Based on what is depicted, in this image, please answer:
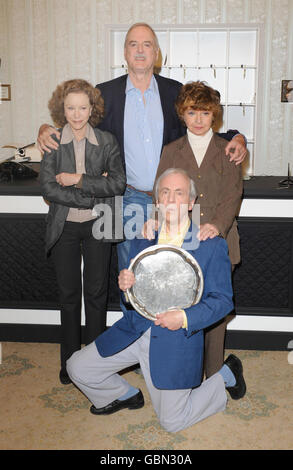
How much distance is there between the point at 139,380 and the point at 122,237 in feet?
2.86

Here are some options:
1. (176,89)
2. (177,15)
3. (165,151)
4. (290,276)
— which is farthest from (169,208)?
(177,15)

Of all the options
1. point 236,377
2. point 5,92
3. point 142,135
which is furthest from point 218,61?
point 236,377

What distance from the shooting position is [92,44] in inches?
218

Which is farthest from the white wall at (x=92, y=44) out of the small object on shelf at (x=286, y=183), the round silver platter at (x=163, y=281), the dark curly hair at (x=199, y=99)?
the round silver platter at (x=163, y=281)

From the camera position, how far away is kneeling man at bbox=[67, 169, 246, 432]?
217 centimetres

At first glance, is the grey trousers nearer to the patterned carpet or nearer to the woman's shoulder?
the patterned carpet

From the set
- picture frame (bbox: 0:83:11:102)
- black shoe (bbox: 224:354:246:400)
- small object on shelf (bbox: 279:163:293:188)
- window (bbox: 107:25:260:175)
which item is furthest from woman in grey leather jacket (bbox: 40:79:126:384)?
picture frame (bbox: 0:83:11:102)

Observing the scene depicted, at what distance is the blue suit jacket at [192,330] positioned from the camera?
2.17 m

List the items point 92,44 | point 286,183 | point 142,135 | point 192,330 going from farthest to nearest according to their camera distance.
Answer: point 92,44 → point 286,183 → point 142,135 → point 192,330

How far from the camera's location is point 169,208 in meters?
2.16

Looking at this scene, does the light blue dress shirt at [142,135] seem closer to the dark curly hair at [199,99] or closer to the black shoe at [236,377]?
the dark curly hair at [199,99]

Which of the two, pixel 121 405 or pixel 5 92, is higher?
pixel 5 92

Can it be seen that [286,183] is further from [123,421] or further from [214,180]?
[123,421]

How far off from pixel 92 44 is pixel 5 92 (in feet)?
3.46
